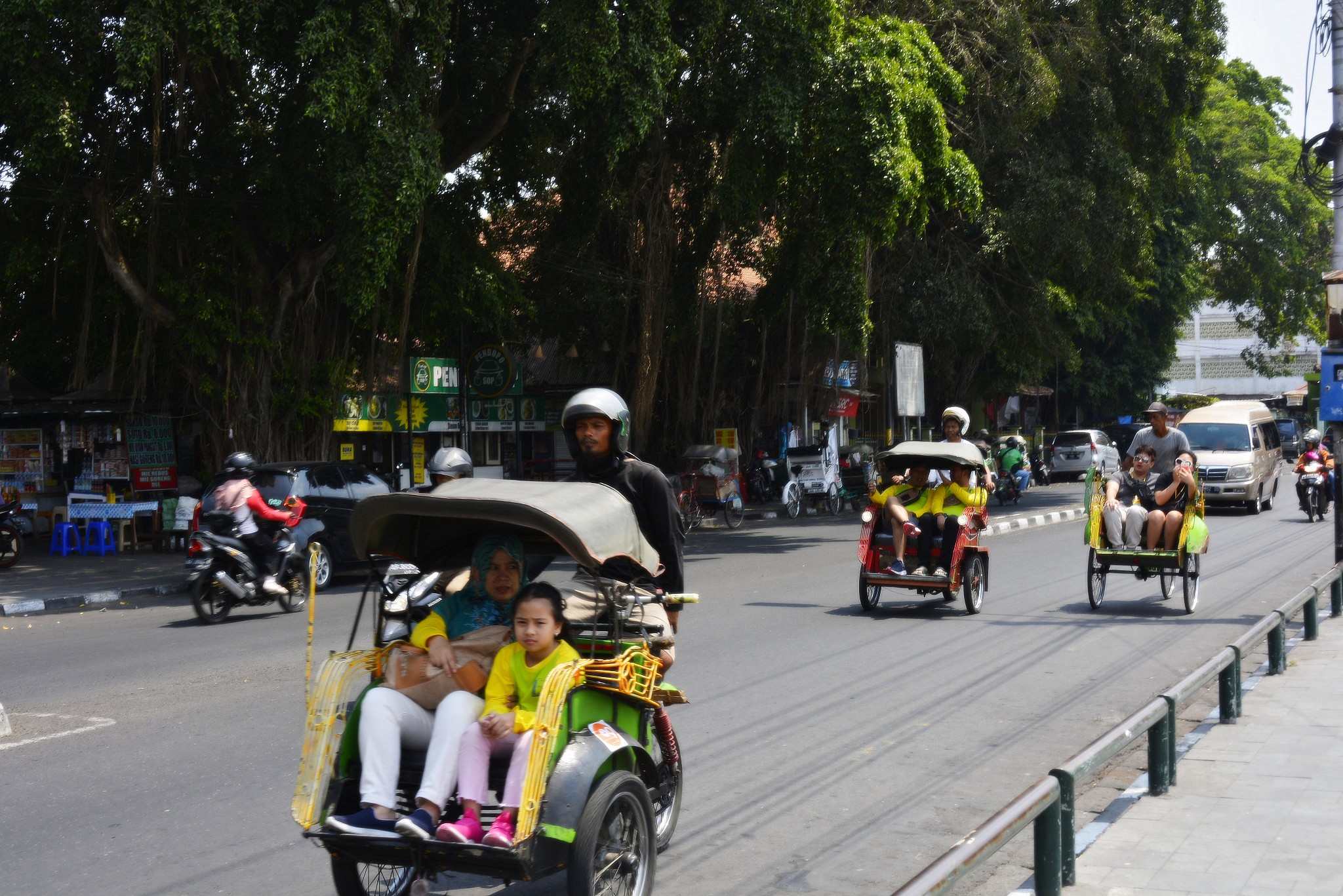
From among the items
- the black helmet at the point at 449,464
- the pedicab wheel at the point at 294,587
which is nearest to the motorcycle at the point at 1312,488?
the pedicab wheel at the point at 294,587

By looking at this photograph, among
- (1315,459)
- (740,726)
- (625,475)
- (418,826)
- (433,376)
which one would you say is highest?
(433,376)

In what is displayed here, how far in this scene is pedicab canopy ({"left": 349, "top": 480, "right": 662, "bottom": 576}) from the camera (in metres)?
3.94

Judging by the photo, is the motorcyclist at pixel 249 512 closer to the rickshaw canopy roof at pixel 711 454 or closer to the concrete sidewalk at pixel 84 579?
the concrete sidewalk at pixel 84 579

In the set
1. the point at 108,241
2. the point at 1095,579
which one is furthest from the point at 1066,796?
the point at 108,241

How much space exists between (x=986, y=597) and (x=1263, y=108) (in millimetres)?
44737

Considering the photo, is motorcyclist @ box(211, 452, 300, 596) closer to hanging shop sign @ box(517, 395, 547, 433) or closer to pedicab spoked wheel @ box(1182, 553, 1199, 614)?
pedicab spoked wheel @ box(1182, 553, 1199, 614)

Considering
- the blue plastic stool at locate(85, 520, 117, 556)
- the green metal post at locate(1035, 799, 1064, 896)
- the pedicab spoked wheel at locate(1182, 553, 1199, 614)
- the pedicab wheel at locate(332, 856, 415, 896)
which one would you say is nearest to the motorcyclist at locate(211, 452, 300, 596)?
the blue plastic stool at locate(85, 520, 117, 556)

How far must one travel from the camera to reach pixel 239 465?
40.2 feet

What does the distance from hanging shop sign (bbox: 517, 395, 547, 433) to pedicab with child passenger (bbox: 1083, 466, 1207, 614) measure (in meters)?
16.6

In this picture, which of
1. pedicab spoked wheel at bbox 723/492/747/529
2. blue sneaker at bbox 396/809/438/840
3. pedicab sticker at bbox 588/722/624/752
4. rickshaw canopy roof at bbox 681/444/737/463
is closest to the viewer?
blue sneaker at bbox 396/809/438/840

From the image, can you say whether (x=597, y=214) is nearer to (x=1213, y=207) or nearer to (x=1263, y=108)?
(x=1213, y=207)

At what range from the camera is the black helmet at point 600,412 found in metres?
4.55

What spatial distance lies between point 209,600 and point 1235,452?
19.7m

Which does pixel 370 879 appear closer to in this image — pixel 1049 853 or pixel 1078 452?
pixel 1049 853
